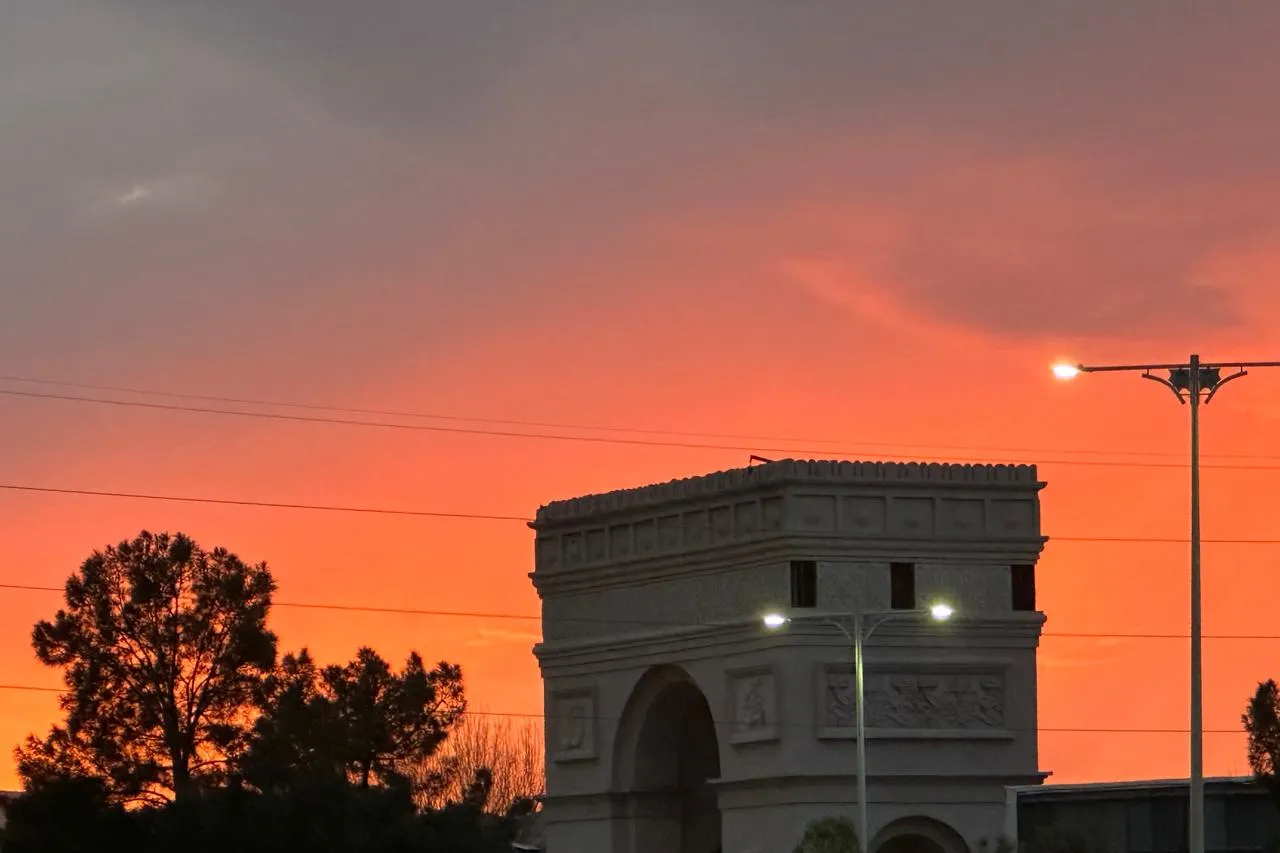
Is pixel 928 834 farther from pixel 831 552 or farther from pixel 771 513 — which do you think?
pixel 771 513

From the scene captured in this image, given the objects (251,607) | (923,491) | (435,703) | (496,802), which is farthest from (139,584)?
(496,802)

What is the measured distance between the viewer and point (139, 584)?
93.3m

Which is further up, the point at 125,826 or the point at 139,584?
the point at 139,584

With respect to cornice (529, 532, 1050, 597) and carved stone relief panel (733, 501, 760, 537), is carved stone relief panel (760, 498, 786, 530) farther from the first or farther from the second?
cornice (529, 532, 1050, 597)

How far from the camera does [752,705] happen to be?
91.1m

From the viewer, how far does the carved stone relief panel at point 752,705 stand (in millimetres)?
90062

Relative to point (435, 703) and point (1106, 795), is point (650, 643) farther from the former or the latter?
point (1106, 795)

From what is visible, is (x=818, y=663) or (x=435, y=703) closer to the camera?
(x=818, y=663)

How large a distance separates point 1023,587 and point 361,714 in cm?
2124

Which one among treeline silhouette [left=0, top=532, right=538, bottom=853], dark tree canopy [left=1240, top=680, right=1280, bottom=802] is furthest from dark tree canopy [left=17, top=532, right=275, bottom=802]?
dark tree canopy [left=1240, top=680, right=1280, bottom=802]

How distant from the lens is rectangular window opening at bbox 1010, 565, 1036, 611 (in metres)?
92.7

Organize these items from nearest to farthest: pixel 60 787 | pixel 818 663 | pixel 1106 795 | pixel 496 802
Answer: pixel 1106 795 → pixel 60 787 → pixel 818 663 → pixel 496 802

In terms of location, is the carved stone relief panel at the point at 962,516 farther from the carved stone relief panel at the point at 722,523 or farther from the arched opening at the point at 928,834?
the arched opening at the point at 928,834

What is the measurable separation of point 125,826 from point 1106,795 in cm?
2333
